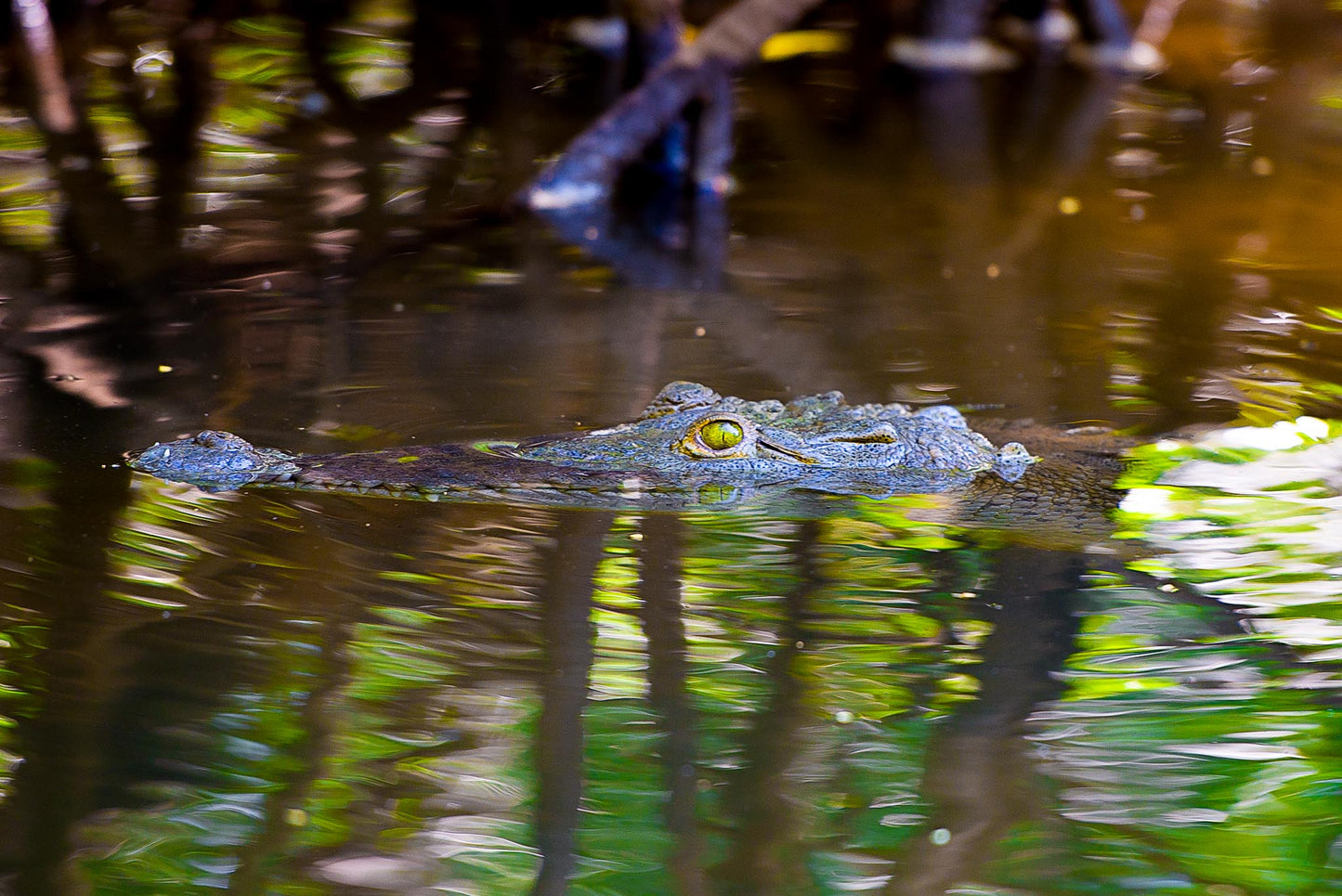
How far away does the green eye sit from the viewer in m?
4.54

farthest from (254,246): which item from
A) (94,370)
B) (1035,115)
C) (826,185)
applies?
(1035,115)

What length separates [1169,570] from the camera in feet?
13.9

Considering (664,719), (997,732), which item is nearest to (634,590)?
(664,719)

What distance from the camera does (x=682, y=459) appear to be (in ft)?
15.1

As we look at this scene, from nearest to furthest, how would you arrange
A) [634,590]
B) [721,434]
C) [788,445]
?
1. [634,590]
2. [721,434]
3. [788,445]

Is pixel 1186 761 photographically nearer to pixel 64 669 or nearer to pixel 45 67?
pixel 64 669

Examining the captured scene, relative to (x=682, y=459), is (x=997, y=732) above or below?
below

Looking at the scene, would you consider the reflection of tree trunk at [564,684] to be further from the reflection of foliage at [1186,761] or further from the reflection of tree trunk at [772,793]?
the reflection of foliage at [1186,761]

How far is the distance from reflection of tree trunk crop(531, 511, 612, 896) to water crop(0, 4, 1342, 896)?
12mm

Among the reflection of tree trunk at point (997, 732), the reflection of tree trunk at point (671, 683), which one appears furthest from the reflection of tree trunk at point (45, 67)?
the reflection of tree trunk at point (997, 732)

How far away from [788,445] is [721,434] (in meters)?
0.30

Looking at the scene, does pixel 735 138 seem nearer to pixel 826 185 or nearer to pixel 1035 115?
pixel 826 185

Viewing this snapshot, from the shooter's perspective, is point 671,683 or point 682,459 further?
point 682,459

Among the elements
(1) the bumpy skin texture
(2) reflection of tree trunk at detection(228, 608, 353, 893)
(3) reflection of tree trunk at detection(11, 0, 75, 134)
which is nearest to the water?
(2) reflection of tree trunk at detection(228, 608, 353, 893)
